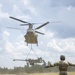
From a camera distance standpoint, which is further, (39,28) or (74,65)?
(39,28)

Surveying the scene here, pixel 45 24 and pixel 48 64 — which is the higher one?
pixel 45 24

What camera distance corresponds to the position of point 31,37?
1839 inches

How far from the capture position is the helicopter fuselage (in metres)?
45.5

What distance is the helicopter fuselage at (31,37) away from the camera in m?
45.5

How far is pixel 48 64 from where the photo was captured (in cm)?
1162

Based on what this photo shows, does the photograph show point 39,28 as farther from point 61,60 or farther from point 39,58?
point 61,60

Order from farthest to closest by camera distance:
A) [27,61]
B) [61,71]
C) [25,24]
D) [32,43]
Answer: [25,24], [27,61], [32,43], [61,71]

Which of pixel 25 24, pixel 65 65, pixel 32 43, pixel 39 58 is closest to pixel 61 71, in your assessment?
pixel 65 65

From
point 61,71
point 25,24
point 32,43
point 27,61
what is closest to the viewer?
point 61,71

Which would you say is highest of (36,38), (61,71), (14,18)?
(14,18)

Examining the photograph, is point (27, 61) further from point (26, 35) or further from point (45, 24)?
point (45, 24)

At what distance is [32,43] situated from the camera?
45.6 m

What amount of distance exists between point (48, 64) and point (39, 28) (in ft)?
141

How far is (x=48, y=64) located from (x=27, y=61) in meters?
37.9
